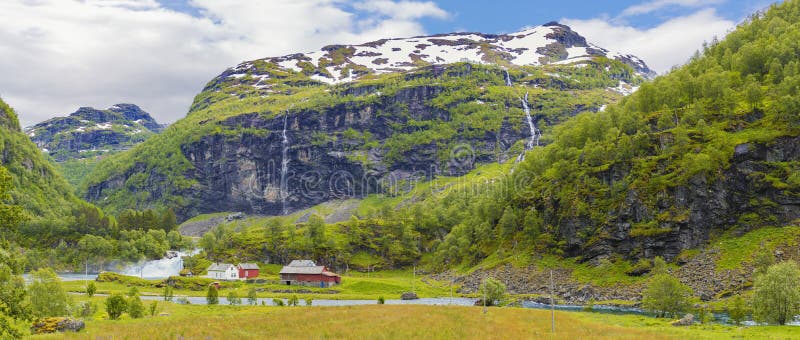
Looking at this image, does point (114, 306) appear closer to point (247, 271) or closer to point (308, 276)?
point (308, 276)

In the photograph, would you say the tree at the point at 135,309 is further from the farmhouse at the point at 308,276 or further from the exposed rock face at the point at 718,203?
the exposed rock face at the point at 718,203

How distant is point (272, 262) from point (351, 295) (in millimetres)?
69725

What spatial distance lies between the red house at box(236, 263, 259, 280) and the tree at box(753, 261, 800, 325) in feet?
455

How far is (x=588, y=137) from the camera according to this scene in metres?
164

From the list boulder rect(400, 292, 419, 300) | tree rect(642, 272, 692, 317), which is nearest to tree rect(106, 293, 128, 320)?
tree rect(642, 272, 692, 317)

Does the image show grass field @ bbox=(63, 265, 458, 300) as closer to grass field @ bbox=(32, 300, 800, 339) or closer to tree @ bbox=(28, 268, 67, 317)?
tree @ bbox=(28, 268, 67, 317)

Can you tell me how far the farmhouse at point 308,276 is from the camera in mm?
160250

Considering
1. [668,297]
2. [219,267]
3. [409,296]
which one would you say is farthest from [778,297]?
[219,267]

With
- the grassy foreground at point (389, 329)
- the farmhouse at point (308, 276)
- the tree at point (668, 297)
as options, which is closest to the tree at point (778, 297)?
the grassy foreground at point (389, 329)

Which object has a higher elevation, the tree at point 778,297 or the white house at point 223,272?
the tree at point 778,297

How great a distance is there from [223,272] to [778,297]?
145 metres

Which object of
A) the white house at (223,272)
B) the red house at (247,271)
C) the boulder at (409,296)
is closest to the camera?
the boulder at (409,296)

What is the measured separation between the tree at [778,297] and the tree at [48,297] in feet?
277

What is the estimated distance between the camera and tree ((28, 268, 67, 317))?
199 ft
